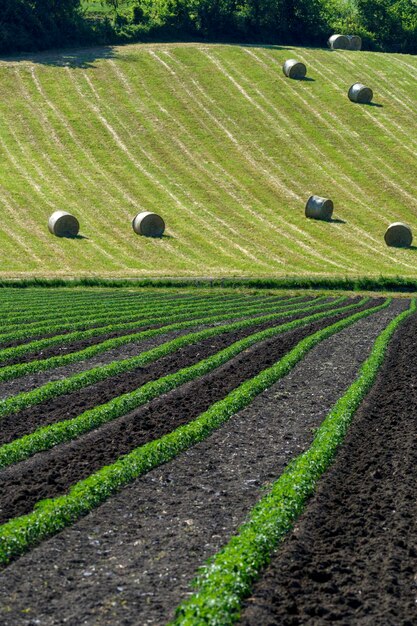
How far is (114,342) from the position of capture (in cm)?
2397

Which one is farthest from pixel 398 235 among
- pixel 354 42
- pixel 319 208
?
pixel 354 42

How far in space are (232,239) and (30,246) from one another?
421 inches

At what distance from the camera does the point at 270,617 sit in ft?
29.0

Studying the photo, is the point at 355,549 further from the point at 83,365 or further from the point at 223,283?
the point at 223,283

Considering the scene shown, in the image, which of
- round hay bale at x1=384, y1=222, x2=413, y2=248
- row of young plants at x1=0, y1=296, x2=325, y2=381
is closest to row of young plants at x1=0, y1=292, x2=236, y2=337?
row of young plants at x1=0, y1=296, x2=325, y2=381

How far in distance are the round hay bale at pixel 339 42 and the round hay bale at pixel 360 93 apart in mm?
14673

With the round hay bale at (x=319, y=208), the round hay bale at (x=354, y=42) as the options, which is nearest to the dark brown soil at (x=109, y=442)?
the round hay bale at (x=319, y=208)

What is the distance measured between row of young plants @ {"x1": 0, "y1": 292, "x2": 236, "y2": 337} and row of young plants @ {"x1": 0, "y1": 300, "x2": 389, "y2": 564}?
32.1 ft

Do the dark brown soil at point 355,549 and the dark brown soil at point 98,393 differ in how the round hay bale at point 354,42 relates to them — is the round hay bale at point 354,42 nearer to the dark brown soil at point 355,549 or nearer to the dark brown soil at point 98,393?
the dark brown soil at point 98,393

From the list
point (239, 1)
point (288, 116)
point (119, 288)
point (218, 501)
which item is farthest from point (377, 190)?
point (218, 501)

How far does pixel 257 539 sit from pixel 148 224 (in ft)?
130

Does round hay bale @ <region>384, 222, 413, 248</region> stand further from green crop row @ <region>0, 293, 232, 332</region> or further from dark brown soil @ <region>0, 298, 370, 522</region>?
dark brown soil @ <region>0, 298, 370, 522</region>

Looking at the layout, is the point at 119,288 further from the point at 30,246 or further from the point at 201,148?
the point at 201,148

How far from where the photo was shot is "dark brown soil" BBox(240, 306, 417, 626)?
912cm
